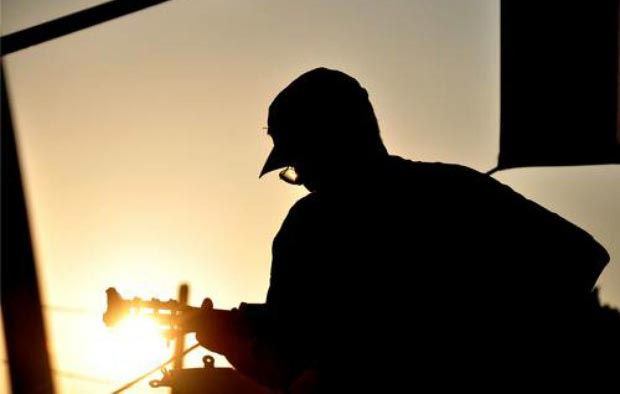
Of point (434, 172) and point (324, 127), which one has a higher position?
point (324, 127)

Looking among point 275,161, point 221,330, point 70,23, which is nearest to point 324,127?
point 275,161

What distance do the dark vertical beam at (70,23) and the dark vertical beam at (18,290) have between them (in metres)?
1.97

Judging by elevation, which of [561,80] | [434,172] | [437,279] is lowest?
[437,279]

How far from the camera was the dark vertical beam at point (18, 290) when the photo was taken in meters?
4.84

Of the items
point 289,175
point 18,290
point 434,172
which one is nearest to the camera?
point 434,172

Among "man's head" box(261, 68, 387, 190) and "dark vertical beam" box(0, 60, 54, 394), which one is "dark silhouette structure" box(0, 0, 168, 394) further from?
"man's head" box(261, 68, 387, 190)

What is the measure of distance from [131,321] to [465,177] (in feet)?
4.58

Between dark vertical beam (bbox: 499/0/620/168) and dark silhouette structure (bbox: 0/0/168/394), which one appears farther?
dark silhouette structure (bbox: 0/0/168/394)

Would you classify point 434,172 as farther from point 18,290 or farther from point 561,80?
point 18,290

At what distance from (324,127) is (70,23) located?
6.54ft

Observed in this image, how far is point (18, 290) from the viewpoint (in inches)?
213

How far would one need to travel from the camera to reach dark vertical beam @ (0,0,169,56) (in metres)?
2.55

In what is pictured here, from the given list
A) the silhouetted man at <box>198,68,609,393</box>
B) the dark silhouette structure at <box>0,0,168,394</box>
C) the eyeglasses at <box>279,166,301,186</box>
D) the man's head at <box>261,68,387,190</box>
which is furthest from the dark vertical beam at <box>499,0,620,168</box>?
the dark silhouette structure at <box>0,0,168,394</box>

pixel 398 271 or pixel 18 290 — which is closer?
pixel 398 271
